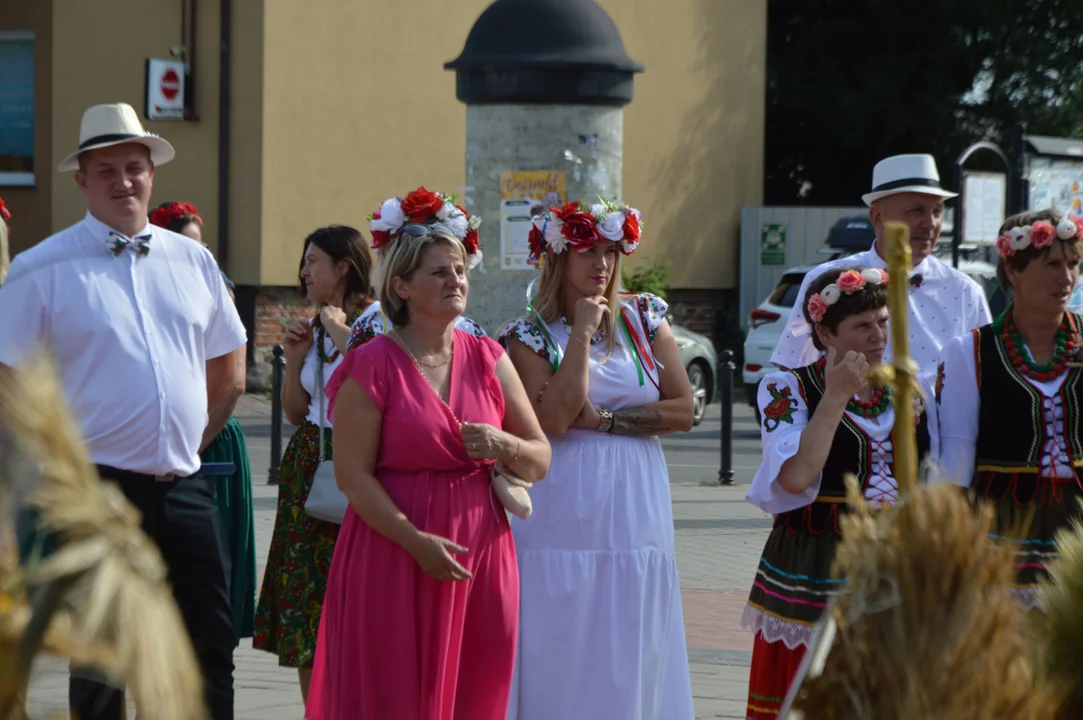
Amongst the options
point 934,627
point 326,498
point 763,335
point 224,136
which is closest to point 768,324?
point 763,335

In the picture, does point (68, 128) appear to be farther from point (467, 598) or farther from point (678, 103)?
point (467, 598)

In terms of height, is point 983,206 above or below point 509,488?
above

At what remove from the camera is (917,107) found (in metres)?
26.6

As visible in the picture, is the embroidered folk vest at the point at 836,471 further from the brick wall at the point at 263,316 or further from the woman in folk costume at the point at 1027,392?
the brick wall at the point at 263,316

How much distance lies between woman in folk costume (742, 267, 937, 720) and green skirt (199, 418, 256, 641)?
222 cm

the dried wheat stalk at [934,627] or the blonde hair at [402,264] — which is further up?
the blonde hair at [402,264]

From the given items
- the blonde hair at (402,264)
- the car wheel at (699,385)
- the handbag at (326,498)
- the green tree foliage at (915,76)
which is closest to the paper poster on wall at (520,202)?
the car wheel at (699,385)

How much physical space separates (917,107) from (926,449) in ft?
75.6

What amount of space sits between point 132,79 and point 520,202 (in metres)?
10.1

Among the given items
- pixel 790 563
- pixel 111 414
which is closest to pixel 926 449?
pixel 790 563

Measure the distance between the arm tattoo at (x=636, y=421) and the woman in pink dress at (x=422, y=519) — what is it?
2.01ft

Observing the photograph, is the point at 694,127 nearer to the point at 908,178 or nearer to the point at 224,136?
the point at 224,136

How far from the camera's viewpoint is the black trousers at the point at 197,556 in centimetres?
468

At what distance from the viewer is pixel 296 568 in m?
5.93
